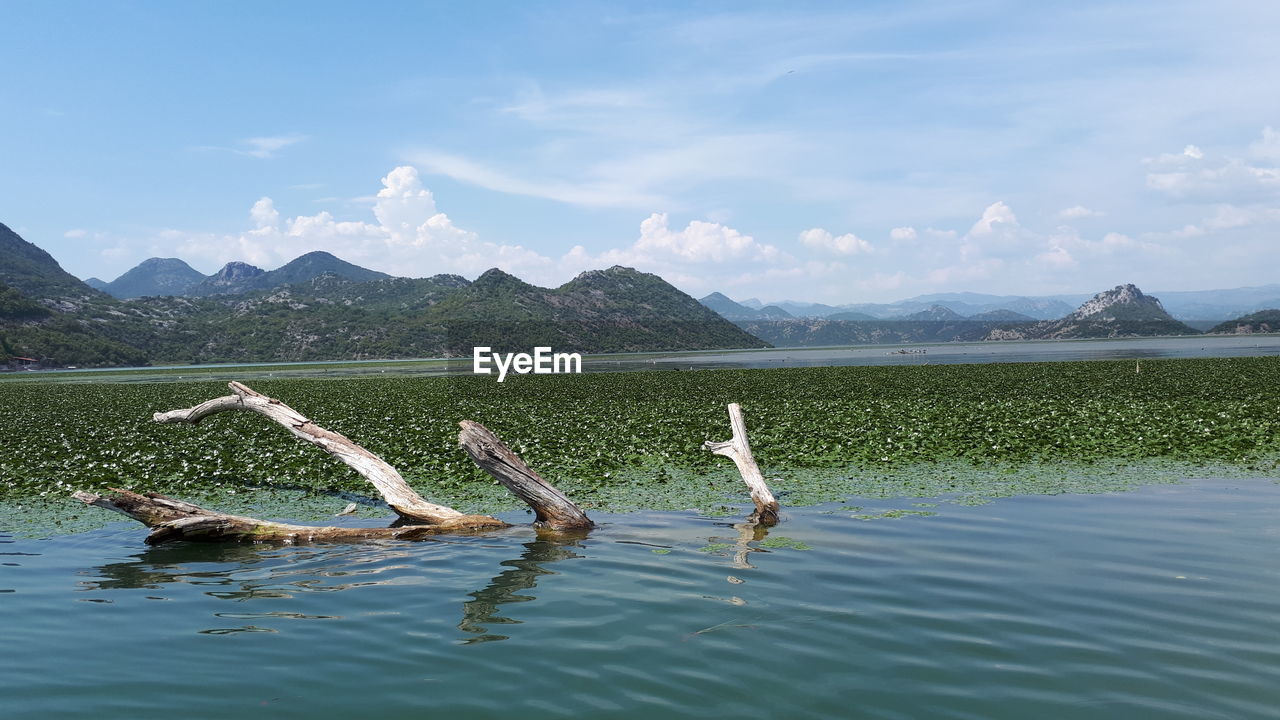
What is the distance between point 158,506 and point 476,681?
Result: 9.27 meters

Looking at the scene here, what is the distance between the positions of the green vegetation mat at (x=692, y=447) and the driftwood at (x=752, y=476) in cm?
106

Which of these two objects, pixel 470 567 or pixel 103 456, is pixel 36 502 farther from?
pixel 470 567

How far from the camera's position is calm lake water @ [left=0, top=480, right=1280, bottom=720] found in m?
6.56

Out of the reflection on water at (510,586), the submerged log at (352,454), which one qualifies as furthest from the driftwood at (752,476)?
the submerged log at (352,454)

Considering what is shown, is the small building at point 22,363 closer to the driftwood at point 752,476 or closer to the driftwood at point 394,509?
the driftwood at point 394,509

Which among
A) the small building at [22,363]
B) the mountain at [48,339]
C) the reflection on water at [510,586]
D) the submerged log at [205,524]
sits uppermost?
the mountain at [48,339]

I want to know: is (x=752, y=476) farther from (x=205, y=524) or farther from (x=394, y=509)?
(x=205, y=524)

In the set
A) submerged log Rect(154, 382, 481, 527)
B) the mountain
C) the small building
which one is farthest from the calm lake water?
the mountain

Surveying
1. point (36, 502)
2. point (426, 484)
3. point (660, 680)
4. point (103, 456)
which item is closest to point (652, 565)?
point (660, 680)

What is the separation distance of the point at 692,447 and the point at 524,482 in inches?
382

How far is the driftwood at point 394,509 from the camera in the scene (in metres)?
13.3

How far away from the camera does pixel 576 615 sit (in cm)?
902

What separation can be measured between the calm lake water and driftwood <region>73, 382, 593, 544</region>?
0.41 meters

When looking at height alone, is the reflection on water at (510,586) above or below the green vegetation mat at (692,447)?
below
